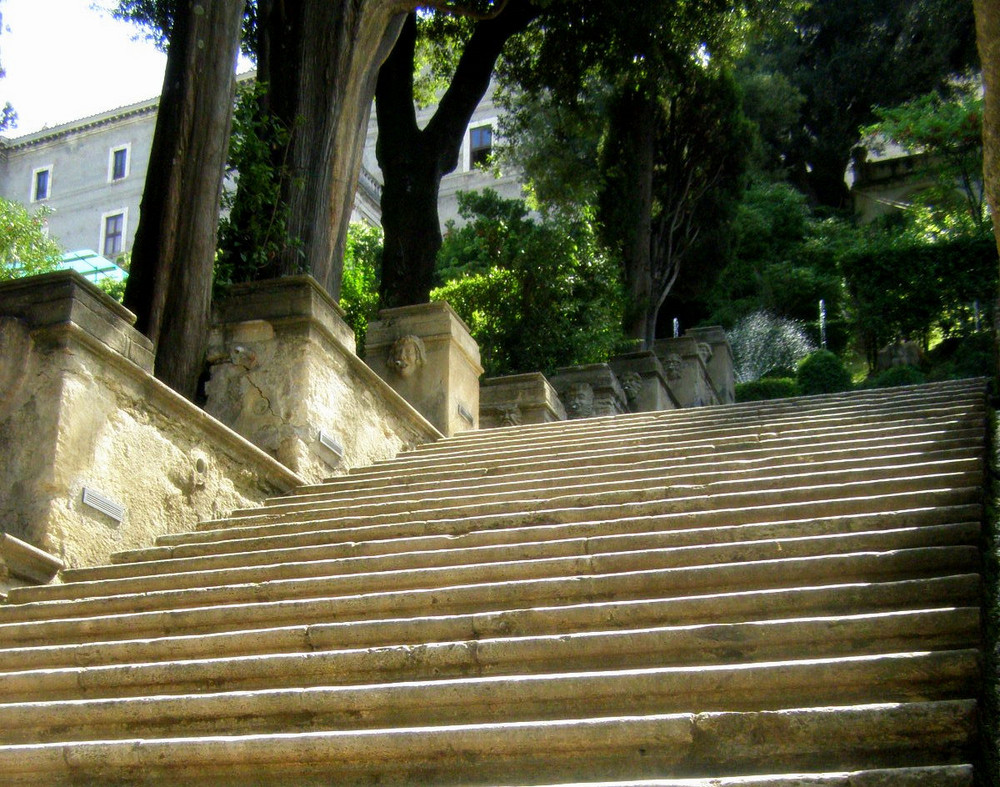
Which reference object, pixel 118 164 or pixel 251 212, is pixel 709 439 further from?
pixel 118 164

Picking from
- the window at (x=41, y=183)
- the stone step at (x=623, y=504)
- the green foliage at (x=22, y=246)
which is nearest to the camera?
the stone step at (x=623, y=504)

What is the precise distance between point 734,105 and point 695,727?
2137cm

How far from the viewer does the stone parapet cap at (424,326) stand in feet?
36.9

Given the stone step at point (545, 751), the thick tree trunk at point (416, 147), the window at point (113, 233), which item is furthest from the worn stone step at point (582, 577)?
the window at point (113, 233)

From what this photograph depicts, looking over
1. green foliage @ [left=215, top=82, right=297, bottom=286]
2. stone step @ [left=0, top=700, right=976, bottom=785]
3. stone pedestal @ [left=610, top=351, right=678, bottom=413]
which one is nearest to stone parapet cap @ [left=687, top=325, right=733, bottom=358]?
stone pedestal @ [left=610, top=351, right=678, bottom=413]

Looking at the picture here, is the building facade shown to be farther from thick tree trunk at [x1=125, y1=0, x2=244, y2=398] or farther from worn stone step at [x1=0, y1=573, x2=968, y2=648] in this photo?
worn stone step at [x1=0, y1=573, x2=968, y2=648]

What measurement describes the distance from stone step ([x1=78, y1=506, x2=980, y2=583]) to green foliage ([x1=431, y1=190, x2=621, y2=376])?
427 inches

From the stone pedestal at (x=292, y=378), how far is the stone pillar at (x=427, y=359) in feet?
4.27

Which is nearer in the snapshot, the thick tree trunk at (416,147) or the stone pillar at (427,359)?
the stone pillar at (427,359)

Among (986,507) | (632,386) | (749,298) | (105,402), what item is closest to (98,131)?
(749,298)

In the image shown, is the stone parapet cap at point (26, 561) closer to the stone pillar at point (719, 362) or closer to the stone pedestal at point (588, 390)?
the stone pedestal at point (588, 390)

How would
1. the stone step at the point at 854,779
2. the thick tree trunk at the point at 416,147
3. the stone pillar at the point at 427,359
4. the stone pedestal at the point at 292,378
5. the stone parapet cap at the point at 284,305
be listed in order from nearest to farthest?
the stone step at the point at 854,779 → the stone pedestal at the point at 292,378 → the stone parapet cap at the point at 284,305 → the stone pillar at the point at 427,359 → the thick tree trunk at the point at 416,147

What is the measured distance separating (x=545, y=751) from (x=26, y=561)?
3.81 metres

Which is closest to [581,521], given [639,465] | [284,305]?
[639,465]
